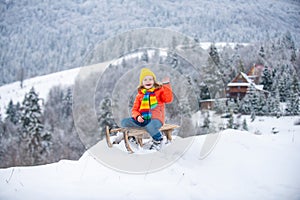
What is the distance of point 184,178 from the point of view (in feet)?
10.3

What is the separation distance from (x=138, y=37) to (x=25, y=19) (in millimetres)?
121702

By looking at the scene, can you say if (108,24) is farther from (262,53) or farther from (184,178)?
(184,178)

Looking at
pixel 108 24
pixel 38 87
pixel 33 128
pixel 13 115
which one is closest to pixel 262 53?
pixel 33 128

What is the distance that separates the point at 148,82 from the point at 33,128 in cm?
1903

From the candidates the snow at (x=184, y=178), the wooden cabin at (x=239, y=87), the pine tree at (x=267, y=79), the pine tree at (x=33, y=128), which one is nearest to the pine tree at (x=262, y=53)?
the pine tree at (x=267, y=79)

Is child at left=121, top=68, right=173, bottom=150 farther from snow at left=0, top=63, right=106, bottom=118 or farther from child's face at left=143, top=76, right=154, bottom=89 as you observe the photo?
snow at left=0, top=63, right=106, bottom=118

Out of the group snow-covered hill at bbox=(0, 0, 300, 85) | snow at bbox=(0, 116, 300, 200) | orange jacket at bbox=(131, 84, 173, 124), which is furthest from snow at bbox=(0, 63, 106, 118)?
snow at bbox=(0, 116, 300, 200)

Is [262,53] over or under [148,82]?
over

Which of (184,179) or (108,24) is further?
(108,24)

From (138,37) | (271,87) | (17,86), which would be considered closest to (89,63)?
(138,37)

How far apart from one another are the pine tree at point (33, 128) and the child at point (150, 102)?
18.0 m

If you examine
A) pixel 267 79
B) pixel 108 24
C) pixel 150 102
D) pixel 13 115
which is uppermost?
pixel 108 24

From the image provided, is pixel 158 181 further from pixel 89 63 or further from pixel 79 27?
pixel 79 27

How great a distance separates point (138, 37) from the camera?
12.8 feet
